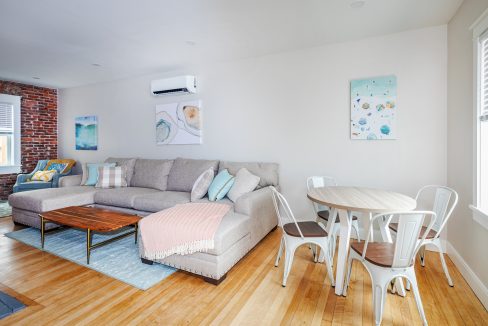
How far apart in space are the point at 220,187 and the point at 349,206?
5.61 ft

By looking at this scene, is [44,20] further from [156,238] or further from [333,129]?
[333,129]

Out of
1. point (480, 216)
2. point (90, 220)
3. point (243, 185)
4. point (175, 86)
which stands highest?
point (175, 86)

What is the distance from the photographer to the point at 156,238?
238cm

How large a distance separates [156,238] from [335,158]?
2.31 m

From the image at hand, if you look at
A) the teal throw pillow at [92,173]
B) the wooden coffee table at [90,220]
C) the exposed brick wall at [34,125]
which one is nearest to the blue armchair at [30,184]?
the teal throw pillow at [92,173]

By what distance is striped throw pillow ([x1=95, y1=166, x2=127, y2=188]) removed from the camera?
413cm

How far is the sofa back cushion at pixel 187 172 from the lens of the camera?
3.74 metres

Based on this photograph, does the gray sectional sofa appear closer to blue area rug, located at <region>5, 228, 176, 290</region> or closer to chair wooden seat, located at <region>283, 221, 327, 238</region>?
blue area rug, located at <region>5, 228, 176, 290</region>

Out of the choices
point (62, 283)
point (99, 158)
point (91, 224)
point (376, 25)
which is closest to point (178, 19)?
point (376, 25)

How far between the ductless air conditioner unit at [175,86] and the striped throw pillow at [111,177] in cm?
146

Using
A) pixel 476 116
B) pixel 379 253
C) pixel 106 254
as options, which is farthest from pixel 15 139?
pixel 476 116

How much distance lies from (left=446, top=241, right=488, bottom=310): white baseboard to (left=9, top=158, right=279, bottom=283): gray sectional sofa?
6.14ft

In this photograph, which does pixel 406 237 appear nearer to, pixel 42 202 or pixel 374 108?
pixel 374 108

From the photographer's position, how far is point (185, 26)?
279cm
